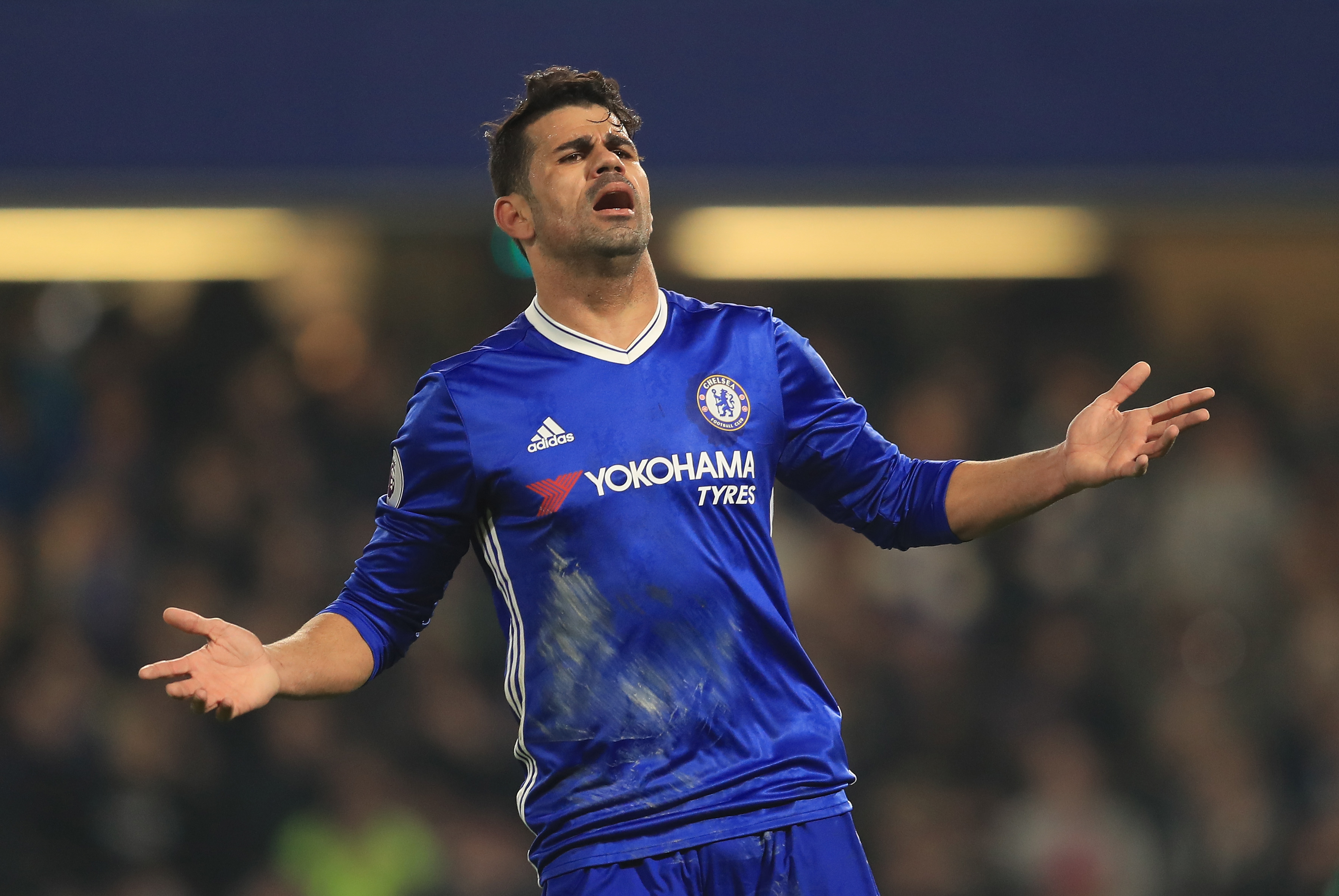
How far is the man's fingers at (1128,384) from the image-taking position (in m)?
3.11

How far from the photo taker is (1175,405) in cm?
306

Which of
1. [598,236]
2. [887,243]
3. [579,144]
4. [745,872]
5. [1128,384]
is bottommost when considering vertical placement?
[745,872]

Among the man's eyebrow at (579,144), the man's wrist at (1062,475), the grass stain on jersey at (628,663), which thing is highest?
the man's eyebrow at (579,144)

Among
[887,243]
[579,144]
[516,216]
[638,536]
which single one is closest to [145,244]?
[887,243]

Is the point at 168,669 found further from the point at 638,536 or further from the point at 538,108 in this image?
the point at 538,108

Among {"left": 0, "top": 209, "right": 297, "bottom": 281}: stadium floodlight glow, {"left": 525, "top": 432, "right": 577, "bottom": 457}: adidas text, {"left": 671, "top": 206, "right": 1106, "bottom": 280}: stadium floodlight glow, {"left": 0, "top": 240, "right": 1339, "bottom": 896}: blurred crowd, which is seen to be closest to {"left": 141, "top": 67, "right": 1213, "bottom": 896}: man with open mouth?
{"left": 525, "top": 432, "right": 577, "bottom": 457}: adidas text

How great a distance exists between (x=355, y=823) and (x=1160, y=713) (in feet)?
12.6

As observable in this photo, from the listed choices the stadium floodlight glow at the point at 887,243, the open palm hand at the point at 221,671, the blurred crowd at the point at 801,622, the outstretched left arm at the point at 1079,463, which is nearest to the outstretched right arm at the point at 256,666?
the open palm hand at the point at 221,671

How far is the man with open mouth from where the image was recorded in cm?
298

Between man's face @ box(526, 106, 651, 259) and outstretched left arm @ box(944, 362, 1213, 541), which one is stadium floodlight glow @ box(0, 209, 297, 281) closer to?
man's face @ box(526, 106, 651, 259)

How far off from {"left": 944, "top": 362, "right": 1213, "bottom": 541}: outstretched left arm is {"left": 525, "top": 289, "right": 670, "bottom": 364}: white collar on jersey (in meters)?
0.70

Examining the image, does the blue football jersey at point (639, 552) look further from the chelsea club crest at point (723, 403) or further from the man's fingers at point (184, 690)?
the man's fingers at point (184, 690)

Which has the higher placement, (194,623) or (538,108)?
(538,108)

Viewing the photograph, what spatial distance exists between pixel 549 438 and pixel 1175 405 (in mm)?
1235
